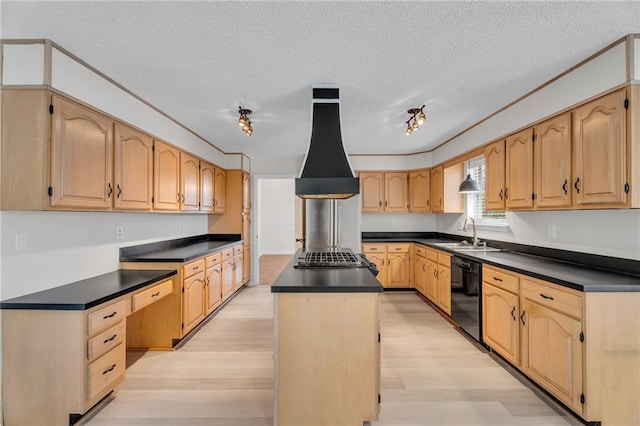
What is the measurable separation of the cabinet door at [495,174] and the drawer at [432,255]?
3.30 feet

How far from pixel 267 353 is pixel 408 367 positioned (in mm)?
Answer: 1320

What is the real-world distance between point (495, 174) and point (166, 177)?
11.8 ft

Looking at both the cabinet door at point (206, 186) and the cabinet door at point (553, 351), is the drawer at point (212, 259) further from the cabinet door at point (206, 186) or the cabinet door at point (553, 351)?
the cabinet door at point (553, 351)

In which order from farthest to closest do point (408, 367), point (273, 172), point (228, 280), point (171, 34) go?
1. point (273, 172)
2. point (228, 280)
3. point (408, 367)
4. point (171, 34)

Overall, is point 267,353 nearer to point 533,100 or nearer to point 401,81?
point 401,81

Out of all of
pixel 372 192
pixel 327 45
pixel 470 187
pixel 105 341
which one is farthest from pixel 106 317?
pixel 372 192

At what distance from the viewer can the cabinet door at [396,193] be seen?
17.2 feet

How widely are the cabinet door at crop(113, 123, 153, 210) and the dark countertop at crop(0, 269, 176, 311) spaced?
0.61m

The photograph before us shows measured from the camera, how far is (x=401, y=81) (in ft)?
7.97

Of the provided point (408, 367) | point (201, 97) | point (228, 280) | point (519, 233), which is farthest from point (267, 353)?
point (519, 233)

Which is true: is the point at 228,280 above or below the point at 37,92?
below

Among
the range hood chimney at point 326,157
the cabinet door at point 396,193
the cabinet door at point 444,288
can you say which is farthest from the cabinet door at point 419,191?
the range hood chimney at point 326,157

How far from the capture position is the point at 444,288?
3.79m

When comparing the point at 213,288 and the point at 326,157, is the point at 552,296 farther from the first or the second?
the point at 213,288
